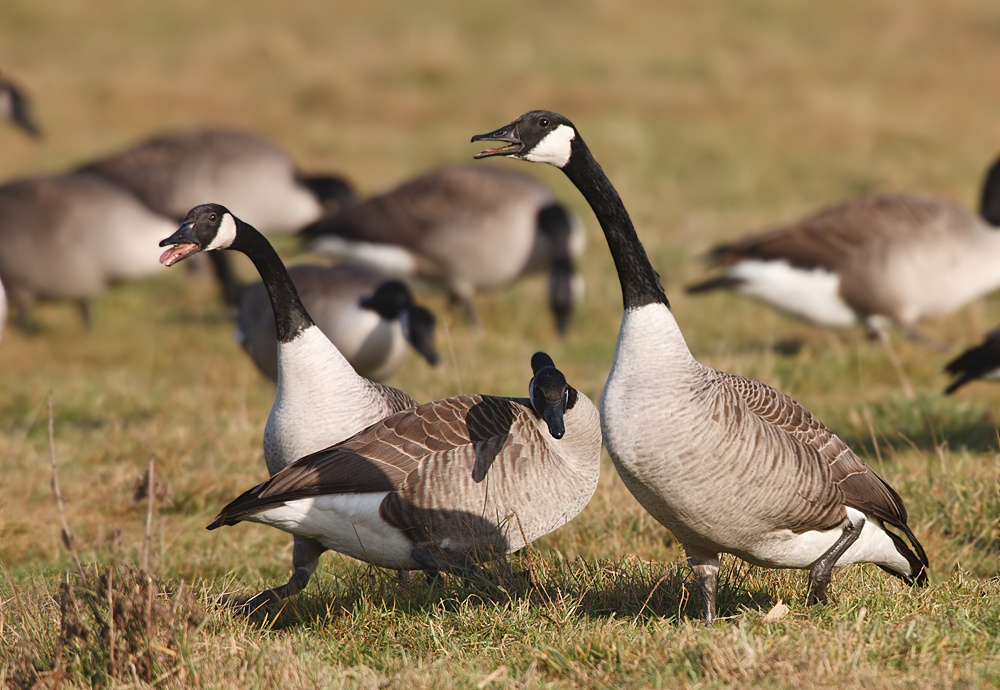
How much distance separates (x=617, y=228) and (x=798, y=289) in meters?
6.06

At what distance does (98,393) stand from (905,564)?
6266mm

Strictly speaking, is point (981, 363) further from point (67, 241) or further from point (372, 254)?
point (67, 241)

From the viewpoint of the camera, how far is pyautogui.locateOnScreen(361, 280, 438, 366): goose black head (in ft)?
26.6

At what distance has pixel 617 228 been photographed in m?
4.02

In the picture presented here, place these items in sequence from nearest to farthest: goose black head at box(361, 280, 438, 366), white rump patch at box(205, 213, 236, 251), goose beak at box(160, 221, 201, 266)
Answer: goose beak at box(160, 221, 201, 266)
white rump patch at box(205, 213, 236, 251)
goose black head at box(361, 280, 438, 366)

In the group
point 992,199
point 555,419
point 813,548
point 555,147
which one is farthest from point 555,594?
point 992,199

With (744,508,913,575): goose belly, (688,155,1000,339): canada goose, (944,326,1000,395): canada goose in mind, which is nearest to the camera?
(744,508,913,575): goose belly

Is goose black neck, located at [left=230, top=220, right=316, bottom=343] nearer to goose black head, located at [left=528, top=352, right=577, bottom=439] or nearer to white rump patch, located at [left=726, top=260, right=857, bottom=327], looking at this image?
goose black head, located at [left=528, top=352, right=577, bottom=439]

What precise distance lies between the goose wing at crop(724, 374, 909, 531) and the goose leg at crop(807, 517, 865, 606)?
9 cm

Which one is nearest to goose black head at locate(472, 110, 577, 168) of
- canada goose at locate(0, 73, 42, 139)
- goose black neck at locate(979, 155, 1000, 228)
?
goose black neck at locate(979, 155, 1000, 228)

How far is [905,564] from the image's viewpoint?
4492 millimetres

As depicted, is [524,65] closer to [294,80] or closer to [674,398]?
[294,80]

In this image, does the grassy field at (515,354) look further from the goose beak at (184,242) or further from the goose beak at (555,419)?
the goose beak at (184,242)

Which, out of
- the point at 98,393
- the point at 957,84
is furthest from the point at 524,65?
the point at 98,393
